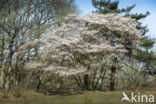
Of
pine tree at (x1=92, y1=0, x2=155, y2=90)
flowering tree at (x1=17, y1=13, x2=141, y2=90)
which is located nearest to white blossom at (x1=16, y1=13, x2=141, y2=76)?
flowering tree at (x1=17, y1=13, x2=141, y2=90)

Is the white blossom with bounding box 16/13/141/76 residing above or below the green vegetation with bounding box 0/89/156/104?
above

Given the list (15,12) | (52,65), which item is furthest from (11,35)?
(52,65)

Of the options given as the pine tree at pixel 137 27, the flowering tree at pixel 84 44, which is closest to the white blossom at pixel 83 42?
the flowering tree at pixel 84 44

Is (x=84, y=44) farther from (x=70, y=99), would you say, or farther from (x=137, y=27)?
(x=137, y=27)

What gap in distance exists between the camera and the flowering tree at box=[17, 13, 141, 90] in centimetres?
1341

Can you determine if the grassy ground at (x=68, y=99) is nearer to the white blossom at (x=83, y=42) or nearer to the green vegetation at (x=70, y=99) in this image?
the green vegetation at (x=70, y=99)

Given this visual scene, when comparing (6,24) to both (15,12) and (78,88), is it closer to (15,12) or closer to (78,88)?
(15,12)

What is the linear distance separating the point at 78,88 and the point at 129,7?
9.04 meters

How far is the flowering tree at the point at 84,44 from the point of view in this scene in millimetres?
13414

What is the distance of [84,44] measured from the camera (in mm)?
13734

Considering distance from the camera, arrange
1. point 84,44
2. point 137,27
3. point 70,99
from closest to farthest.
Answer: point 70,99 → point 84,44 → point 137,27

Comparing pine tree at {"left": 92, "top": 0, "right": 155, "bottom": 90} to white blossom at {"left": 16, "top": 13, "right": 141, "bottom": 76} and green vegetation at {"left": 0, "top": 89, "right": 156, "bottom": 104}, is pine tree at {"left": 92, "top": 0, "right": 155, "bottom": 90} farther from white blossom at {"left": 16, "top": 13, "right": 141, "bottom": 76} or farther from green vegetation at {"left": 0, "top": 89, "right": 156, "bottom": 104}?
green vegetation at {"left": 0, "top": 89, "right": 156, "bottom": 104}

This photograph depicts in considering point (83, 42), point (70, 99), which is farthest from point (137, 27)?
point (70, 99)

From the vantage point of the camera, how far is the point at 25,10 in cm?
1745
